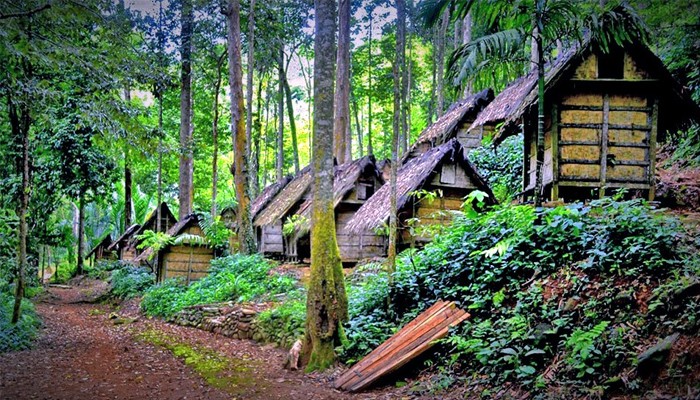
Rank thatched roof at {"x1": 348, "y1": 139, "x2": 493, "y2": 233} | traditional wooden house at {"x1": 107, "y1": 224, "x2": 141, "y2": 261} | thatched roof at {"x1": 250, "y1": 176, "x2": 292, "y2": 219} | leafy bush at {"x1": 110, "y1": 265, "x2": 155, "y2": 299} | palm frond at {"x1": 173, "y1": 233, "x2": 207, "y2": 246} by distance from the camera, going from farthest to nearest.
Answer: traditional wooden house at {"x1": 107, "y1": 224, "x2": 141, "y2": 261} → thatched roof at {"x1": 250, "y1": 176, "x2": 292, "y2": 219} → leafy bush at {"x1": 110, "y1": 265, "x2": 155, "y2": 299} → palm frond at {"x1": 173, "y1": 233, "x2": 207, "y2": 246} → thatched roof at {"x1": 348, "y1": 139, "x2": 493, "y2": 233}

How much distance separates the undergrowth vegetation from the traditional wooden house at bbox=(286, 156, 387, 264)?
26.4 feet

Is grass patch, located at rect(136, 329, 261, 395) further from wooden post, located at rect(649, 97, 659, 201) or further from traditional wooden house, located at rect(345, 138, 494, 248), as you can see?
wooden post, located at rect(649, 97, 659, 201)

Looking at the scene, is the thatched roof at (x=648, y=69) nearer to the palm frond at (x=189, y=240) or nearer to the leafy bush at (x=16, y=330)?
the leafy bush at (x=16, y=330)

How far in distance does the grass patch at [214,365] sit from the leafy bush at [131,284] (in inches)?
345

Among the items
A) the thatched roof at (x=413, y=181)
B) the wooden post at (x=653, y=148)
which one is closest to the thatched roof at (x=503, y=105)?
the thatched roof at (x=413, y=181)

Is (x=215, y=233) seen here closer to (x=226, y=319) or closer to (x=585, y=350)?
(x=226, y=319)

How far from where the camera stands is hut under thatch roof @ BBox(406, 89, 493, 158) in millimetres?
21094

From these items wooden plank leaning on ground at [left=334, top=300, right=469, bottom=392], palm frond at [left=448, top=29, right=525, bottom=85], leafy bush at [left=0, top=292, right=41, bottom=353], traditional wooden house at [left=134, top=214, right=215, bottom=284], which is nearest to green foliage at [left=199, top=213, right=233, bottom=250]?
traditional wooden house at [left=134, top=214, right=215, bottom=284]

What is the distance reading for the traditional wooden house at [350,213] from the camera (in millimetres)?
17109

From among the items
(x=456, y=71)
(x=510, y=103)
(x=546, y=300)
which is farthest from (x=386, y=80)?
(x=546, y=300)

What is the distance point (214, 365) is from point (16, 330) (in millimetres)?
4778

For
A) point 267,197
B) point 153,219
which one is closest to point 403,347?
point 267,197

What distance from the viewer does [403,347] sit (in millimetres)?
6969

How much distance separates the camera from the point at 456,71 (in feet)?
27.1
